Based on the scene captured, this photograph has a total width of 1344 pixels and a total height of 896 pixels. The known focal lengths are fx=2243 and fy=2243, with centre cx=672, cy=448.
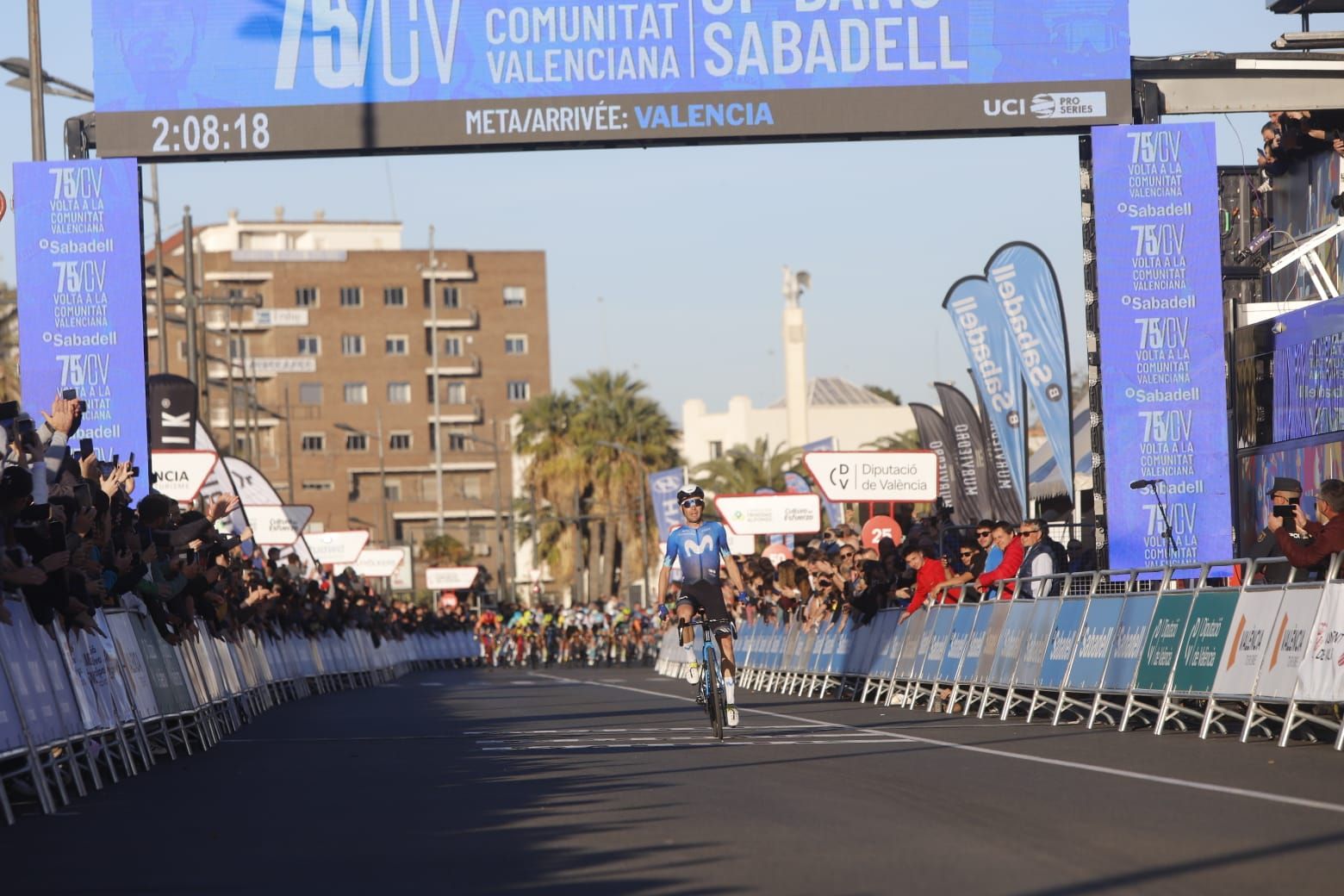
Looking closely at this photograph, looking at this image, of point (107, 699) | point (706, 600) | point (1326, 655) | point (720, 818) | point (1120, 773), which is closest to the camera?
point (720, 818)

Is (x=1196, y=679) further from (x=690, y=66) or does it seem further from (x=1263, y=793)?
(x=690, y=66)

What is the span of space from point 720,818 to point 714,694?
6471 millimetres

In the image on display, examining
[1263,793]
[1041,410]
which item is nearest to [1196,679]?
[1263,793]

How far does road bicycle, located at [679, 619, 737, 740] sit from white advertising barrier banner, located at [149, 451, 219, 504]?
11.5 m

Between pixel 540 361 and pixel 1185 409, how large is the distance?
117m

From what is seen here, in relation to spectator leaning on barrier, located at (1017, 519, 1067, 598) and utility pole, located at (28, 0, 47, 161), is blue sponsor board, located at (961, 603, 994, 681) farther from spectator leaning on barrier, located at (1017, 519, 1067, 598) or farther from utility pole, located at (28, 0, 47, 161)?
utility pole, located at (28, 0, 47, 161)

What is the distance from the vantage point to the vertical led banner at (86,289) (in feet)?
80.7

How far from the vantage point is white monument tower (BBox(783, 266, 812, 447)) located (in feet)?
388

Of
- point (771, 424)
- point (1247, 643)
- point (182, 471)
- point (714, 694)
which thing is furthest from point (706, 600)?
point (771, 424)

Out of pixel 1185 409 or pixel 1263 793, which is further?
pixel 1185 409

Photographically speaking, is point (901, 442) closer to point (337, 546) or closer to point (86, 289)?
point (337, 546)

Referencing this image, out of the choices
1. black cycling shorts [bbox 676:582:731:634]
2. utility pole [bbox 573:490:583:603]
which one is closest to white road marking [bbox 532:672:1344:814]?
black cycling shorts [bbox 676:582:731:634]

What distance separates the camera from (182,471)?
89.0 feet

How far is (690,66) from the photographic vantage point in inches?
961
